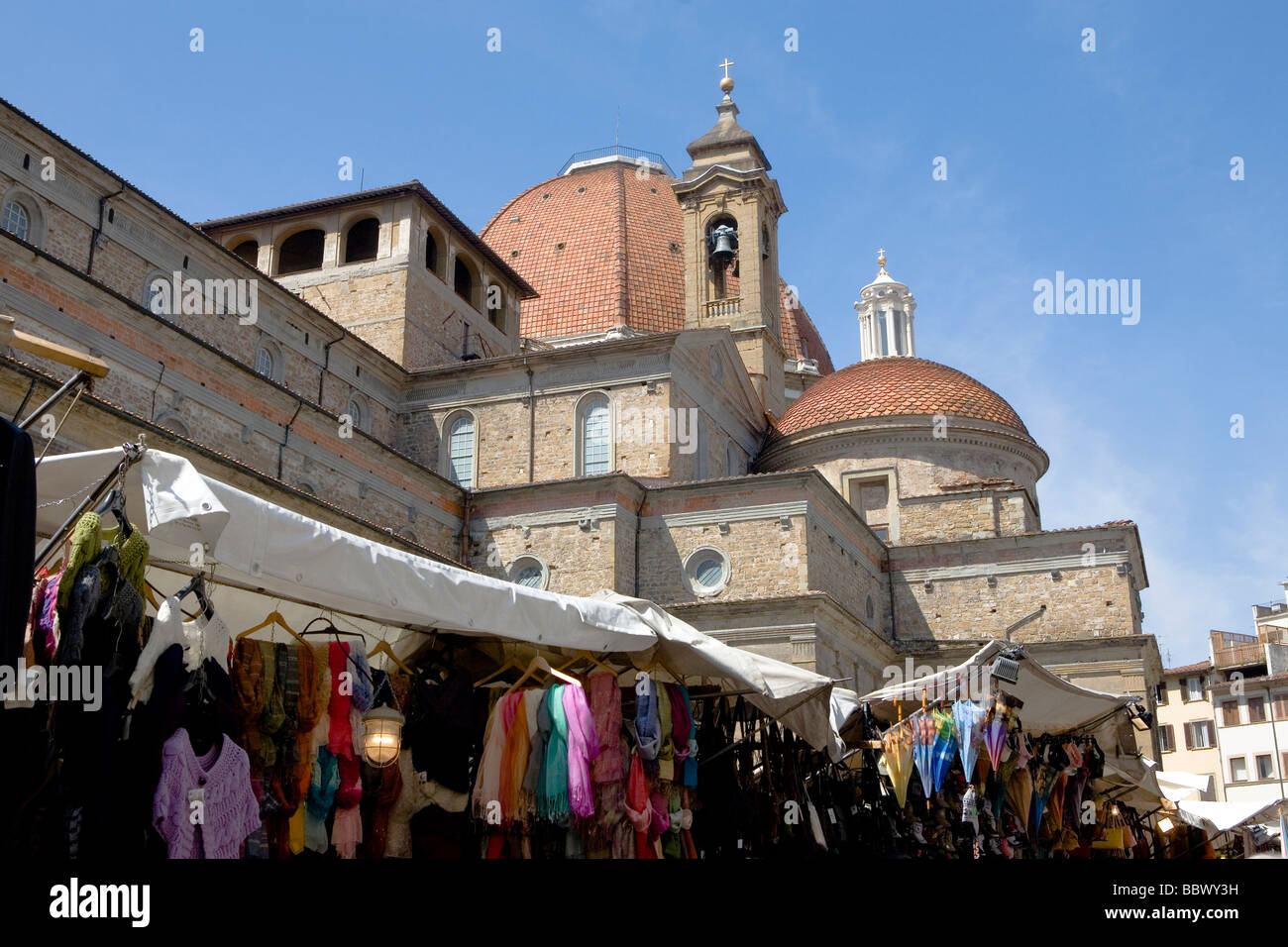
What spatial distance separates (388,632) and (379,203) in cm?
2360

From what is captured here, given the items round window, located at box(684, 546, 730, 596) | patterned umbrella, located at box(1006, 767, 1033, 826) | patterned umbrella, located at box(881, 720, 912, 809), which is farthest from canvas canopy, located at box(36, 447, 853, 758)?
round window, located at box(684, 546, 730, 596)

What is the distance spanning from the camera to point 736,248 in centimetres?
3416

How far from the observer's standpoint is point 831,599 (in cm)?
2381

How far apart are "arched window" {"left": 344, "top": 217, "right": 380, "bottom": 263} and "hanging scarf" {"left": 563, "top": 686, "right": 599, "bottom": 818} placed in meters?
25.5

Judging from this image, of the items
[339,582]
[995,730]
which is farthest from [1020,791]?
[339,582]

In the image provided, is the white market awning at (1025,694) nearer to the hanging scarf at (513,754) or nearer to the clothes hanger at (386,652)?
the hanging scarf at (513,754)

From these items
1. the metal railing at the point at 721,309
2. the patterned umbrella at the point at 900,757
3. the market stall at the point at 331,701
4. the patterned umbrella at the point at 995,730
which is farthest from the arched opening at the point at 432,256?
the market stall at the point at 331,701

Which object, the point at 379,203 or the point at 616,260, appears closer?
the point at 379,203

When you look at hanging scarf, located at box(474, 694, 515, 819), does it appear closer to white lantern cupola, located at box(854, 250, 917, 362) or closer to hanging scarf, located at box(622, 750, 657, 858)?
hanging scarf, located at box(622, 750, 657, 858)

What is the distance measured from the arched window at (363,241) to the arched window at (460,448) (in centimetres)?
Result: 548

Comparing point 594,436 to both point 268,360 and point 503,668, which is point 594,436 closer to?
point 268,360

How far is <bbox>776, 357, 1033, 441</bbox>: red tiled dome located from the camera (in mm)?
31422
